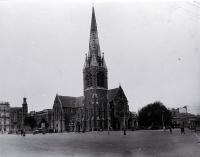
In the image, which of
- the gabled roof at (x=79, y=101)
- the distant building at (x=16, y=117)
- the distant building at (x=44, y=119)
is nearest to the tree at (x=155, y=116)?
the gabled roof at (x=79, y=101)

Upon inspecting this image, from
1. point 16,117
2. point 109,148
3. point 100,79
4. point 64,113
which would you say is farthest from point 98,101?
point 109,148

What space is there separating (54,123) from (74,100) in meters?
9.21

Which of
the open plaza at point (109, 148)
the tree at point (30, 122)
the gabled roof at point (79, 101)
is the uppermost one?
the gabled roof at point (79, 101)

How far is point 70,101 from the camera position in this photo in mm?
96500

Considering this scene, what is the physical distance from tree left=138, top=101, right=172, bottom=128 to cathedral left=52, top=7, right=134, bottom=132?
3819mm

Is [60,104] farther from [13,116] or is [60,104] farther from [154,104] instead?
[13,116]

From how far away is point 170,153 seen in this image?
1820 cm

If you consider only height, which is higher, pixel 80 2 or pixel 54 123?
pixel 80 2

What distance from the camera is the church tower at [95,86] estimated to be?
78.2m

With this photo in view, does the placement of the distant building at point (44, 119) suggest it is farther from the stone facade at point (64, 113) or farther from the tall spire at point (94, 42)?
the tall spire at point (94, 42)

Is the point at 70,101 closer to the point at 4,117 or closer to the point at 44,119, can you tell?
the point at 44,119

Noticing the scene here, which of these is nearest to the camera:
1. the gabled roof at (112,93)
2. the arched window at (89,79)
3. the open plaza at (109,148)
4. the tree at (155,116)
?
the open plaza at (109,148)

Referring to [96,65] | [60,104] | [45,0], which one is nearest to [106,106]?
[96,65]

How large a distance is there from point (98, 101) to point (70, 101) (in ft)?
61.6
